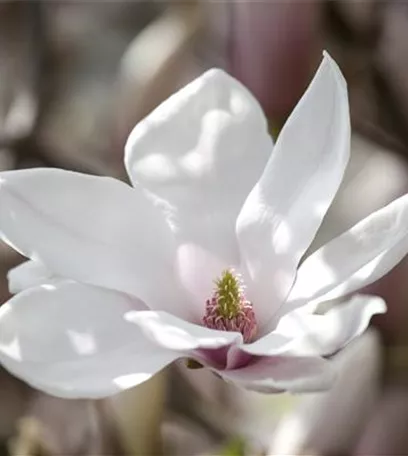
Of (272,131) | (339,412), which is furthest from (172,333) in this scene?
(272,131)

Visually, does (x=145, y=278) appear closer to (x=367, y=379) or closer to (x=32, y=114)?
(x=367, y=379)

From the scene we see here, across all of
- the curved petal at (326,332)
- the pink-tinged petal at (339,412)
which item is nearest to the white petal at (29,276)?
the curved petal at (326,332)

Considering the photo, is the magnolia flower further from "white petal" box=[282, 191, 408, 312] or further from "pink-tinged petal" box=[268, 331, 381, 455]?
"pink-tinged petal" box=[268, 331, 381, 455]

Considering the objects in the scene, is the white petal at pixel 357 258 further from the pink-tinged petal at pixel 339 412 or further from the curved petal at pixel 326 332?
the pink-tinged petal at pixel 339 412

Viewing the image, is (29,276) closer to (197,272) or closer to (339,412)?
(197,272)

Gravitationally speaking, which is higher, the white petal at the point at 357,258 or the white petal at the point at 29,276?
the white petal at the point at 357,258

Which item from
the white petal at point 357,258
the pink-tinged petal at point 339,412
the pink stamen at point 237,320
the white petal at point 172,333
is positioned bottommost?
the pink-tinged petal at point 339,412
